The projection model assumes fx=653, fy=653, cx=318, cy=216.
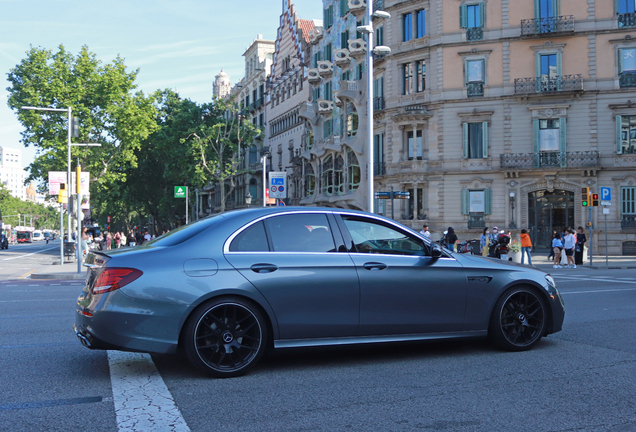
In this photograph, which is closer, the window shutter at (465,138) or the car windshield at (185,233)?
the car windshield at (185,233)

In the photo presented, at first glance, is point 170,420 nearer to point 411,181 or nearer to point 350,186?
point 411,181

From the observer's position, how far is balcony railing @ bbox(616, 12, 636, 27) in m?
34.8

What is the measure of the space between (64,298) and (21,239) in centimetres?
10867

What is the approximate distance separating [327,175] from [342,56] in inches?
→ 345

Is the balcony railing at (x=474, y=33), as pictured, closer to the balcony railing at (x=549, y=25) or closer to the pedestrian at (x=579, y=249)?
the balcony railing at (x=549, y=25)

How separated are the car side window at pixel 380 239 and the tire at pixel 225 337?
1.29 metres

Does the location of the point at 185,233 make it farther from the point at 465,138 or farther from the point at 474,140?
the point at 474,140

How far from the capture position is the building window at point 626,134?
34.9m

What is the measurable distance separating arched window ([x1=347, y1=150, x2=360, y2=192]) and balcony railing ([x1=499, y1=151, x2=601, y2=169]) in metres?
10.3

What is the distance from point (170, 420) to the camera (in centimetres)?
454

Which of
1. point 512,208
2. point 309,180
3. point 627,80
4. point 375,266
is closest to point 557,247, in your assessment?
point 512,208

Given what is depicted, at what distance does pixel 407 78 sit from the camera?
39.1 metres

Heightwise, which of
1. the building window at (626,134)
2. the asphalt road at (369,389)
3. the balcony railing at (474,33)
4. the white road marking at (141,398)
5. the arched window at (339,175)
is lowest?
the asphalt road at (369,389)

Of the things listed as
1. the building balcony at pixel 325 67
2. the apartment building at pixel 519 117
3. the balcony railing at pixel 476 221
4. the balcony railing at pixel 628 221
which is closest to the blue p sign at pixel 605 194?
the apartment building at pixel 519 117
